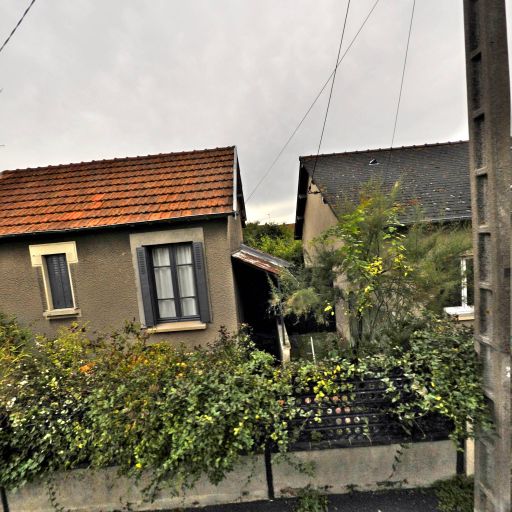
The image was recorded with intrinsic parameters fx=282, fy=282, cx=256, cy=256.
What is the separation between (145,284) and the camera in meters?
5.82

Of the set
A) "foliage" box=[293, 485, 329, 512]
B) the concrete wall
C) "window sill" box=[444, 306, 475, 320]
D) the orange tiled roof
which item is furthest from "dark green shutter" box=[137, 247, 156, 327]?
"window sill" box=[444, 306, 475, 320]

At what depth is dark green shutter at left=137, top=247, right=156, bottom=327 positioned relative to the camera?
5.80 m

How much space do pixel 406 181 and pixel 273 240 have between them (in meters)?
13.2

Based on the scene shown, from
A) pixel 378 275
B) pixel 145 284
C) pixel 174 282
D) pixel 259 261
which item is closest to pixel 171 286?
pixel 174 282

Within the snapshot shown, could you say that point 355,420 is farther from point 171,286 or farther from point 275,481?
point 171,286

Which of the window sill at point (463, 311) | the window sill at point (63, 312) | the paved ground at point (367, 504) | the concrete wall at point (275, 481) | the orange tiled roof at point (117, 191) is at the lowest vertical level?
the paved ground at point (367, 504)

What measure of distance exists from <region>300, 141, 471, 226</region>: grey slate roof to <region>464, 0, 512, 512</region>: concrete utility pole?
12.8ft

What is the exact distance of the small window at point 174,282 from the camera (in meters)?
6.01

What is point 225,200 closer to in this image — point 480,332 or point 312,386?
point 312,386

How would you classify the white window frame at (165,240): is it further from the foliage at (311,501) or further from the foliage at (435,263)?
the foliage at (435,263)

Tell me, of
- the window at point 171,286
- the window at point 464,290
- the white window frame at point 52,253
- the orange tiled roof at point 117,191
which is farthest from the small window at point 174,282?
the window at point 464,290

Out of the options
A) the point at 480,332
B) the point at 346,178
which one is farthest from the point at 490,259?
the point at 346,178

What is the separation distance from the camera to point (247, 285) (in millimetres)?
8180

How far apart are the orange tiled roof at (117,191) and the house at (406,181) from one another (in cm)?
270
